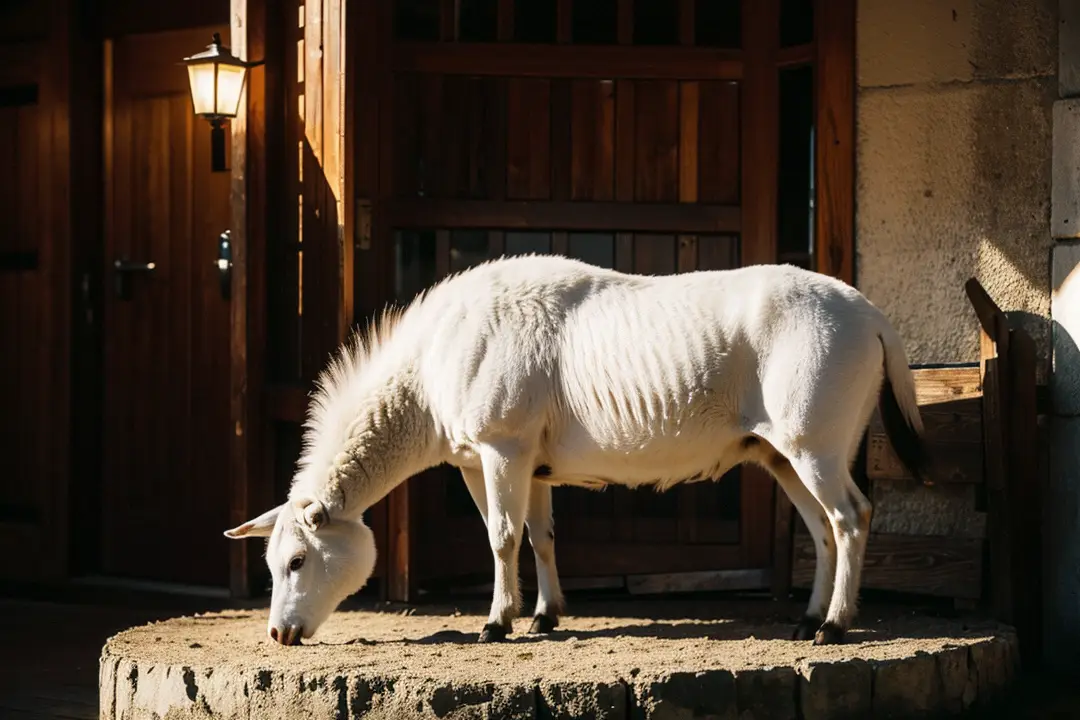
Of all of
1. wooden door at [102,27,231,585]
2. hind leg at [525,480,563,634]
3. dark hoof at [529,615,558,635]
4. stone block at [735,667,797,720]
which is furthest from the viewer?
wooden door at [102,27,231,585]

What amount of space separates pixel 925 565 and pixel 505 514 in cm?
198

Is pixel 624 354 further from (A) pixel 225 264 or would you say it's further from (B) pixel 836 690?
(A) pixel 225 264

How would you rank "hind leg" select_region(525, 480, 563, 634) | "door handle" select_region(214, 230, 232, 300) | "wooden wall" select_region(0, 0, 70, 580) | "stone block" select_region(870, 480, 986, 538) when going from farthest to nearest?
"wooden wall" select_region(0, 0, 70, 580), "door handle" select_region(214, 230, 232, 300), "stone block" select_region(870, 480, 986, 538), "hind leg" select_region(525, 480, 563, 634)

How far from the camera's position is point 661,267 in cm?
724

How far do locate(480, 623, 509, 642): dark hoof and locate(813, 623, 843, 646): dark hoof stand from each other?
1.21 metres

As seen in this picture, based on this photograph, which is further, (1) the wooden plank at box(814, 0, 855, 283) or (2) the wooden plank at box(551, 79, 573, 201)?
(2) the wooden plank at box(551, 79, 573, 201)

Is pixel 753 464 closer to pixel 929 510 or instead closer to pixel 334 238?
pixel 929 510

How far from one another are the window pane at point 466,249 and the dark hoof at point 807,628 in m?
2.44

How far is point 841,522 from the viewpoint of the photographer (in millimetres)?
5531

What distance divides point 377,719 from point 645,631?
5.19ft

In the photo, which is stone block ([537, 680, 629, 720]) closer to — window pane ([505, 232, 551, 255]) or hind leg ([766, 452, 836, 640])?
hind leg ([766, 452, 836, 640])

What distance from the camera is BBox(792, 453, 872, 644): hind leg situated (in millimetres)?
5516

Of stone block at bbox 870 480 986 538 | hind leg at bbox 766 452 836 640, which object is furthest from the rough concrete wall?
hind leg at bbox 766 452 836 640

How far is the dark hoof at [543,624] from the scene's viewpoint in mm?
6145
